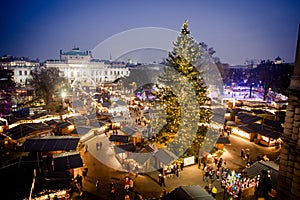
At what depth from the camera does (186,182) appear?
15.1 m

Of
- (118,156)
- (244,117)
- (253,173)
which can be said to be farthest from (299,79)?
(244,117)

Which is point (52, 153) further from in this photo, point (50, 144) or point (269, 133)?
point (269, 133)

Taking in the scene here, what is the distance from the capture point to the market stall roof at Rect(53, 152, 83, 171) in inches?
543

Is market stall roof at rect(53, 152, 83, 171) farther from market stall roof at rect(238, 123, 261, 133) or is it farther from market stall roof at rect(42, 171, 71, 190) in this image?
market stall roof at rect(238, 123, 261, 133)

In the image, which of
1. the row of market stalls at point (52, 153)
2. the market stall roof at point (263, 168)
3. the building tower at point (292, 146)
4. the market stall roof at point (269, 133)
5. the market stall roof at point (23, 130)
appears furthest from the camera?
the market stall roof at point (269, 133)

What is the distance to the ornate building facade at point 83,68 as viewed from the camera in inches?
3625

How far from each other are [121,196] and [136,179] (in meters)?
2.26

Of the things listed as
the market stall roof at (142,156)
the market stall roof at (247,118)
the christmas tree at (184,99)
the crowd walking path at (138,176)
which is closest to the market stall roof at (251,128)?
the market stall roof at (247,118)

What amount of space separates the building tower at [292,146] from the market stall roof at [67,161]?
39.0 ft

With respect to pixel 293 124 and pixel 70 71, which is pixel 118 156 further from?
pixel 70 71

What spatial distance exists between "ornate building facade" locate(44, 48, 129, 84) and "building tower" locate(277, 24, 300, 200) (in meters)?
90.0

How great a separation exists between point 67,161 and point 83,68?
8822 centimetres

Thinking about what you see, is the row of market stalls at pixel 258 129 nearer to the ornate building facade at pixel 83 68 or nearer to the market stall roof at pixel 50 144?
the market stall roof at pixel 50 144

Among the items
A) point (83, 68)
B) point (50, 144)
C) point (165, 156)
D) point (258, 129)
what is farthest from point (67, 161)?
point (83, 68)
